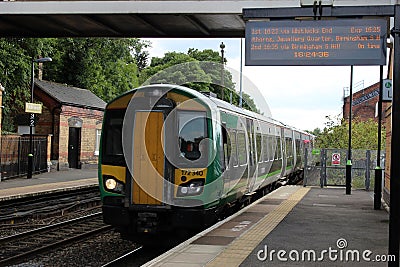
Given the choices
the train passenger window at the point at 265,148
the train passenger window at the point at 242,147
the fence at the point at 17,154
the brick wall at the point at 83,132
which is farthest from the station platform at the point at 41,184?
the train passenger window at the point at 242,147

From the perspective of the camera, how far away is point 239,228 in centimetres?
1155

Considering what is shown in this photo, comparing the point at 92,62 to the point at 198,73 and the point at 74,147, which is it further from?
the point at 198,73

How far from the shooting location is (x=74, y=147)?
36000mm

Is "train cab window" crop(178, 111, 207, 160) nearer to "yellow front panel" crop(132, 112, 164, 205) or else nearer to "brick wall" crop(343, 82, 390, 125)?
"yellow front panel" crop(132, 112, 164, 205)

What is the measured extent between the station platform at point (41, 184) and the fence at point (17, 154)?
1.44 feet

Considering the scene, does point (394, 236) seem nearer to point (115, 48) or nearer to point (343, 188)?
point (343, 188)

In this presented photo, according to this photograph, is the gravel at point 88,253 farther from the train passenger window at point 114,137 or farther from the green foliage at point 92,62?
the green foliage at point 92,62

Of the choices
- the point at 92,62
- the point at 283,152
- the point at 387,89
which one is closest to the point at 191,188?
the point at 387,89

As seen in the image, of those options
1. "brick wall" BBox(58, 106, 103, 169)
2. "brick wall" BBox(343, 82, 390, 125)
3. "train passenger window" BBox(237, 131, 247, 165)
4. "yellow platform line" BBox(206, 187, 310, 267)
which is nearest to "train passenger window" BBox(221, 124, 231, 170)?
"train passenger window" BBox(237, 131, 247, 165)

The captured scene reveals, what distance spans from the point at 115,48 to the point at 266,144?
2722cm

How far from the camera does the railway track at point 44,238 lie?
37.4 ft

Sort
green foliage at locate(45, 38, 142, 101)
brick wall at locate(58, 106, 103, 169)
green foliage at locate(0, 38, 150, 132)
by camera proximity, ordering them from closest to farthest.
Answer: green foliage at locate(0, 38, 150, 132)
brick wall at locate(58, 106, 103, 169)
green foliage at locate(45, 38, 142, 101)

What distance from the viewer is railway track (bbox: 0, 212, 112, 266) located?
11.4 m

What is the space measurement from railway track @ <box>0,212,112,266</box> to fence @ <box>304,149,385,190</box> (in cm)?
1046
